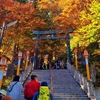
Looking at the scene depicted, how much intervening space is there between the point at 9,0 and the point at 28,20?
373 cm

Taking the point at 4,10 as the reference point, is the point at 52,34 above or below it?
below

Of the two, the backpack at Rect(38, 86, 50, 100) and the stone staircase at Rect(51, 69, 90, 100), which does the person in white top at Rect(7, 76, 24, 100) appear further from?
the stone staircase at Rect(51, 69, 90, 100)

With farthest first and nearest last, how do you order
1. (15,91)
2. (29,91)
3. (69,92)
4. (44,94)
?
(69,92)
(29,91)
(15,91)
(44,94)

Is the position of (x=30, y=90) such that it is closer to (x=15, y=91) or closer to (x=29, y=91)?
(x=29, y=91)

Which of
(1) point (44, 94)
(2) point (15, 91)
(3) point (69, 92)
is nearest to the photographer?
(1) point (44, 94)

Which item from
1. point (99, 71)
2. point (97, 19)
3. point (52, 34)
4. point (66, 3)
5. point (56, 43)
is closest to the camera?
point (97, 19)

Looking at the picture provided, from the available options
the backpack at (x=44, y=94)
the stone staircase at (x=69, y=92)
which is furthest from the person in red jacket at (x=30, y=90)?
the stone staircase at (x=69, y=92)

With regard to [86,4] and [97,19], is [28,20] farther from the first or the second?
[97,19]

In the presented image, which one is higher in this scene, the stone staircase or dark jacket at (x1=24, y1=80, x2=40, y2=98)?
dark jacket at (x1=24, y1=80, x2=40, y2=98)

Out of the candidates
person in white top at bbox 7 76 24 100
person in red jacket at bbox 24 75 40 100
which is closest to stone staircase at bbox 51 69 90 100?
person in red jacket at bbox 24 75 40 100

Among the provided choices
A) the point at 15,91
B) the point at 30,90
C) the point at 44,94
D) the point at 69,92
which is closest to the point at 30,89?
the point at 30,90

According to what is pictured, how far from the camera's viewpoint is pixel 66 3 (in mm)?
21125

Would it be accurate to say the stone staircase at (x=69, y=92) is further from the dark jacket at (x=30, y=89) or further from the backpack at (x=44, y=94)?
the backpack at (x=44, y=94)

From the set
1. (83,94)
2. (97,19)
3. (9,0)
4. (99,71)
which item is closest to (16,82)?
(83,94)
